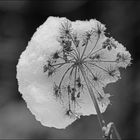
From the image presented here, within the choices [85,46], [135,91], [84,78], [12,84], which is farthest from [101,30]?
[12,84]

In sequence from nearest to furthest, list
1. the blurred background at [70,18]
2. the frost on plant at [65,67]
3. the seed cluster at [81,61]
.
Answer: the frost on plant at [65,67], the seed cluster at [81,61], the blurred background at [70,18]

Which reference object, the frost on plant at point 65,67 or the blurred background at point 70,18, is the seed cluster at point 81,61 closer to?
the frost on plant at point 65,67

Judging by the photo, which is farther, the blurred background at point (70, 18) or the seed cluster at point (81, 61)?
the blurred background at point (70, 18)

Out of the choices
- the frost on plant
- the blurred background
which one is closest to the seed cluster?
the frost on plant

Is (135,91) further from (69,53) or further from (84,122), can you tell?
(69,53)

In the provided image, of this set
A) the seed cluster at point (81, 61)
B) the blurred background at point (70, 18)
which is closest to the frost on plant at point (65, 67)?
the seed cluster at point (81, 61)
